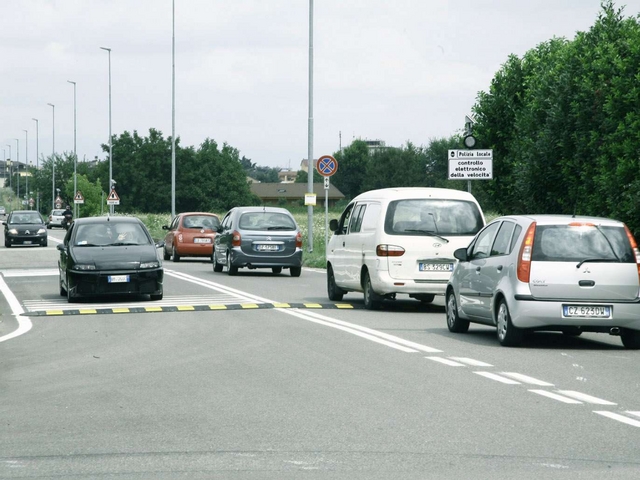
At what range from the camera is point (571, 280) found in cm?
1365

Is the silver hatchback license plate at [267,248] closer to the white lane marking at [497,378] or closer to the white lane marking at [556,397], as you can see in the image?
the white lane marking at [497,378]

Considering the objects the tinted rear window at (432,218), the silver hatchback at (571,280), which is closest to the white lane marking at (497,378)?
the silver hatchback at (571,280)

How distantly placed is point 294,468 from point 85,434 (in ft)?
6.03

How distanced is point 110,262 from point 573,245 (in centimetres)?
991

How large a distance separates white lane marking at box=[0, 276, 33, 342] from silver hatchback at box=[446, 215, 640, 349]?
6.35 m

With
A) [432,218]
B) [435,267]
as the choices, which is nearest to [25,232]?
[432,218]

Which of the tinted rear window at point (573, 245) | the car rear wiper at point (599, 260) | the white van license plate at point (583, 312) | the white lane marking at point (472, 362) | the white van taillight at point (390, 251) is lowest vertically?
the white lane marking at point (472, 362)

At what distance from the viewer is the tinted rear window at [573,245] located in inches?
540

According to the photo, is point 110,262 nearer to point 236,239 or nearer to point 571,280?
Answer: point 236,239

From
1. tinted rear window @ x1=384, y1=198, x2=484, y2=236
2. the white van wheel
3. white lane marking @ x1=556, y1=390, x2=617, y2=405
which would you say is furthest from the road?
tinted rear window @ x1=384, y1=198, x2=484, y2=236

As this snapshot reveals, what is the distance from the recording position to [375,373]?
1145cm

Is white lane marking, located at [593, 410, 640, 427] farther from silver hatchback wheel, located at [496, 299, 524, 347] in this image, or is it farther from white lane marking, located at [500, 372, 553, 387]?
silver hatchback wheel, located at [496, 299, 524, 347]

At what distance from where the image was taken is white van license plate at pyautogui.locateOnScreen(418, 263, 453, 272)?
1861 centimetres

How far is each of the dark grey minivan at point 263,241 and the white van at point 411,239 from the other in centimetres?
955
